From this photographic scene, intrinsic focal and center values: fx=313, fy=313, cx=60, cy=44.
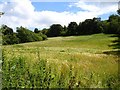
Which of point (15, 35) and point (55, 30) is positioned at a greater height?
point (15, 35)

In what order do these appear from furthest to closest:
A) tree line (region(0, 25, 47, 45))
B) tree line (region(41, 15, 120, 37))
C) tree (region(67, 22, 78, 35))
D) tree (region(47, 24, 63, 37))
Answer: tree (region(67, 22, 78, 35)) < tree line (region(41, 15, 120, 37)) < tree (region(47, 24, 63, 37)) < tree line (region(0, 25, 47, 45))

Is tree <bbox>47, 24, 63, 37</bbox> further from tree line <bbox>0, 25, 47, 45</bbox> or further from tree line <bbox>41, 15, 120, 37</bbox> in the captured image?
tree line <bbox>0, 25, 47, 45</bbox>

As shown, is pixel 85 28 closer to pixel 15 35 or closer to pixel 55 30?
pixel 55 30

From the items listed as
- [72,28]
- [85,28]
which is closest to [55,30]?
[72,28]

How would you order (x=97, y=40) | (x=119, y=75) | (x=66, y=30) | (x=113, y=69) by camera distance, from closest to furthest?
(x=119, y=75)
(x=113, y=69)
(x=97, y=40)
(x=66, y=30)

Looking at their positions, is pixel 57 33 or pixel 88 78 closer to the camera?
pixel 88 78

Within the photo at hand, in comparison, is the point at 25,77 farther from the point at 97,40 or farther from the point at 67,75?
the point at 97,40

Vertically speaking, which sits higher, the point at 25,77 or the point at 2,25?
the point at 2,25

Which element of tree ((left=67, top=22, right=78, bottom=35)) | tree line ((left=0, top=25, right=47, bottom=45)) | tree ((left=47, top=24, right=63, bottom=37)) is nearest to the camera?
tree line ((left=0, top=25, right=47, bottom=45))

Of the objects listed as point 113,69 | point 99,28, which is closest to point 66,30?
point 99,28

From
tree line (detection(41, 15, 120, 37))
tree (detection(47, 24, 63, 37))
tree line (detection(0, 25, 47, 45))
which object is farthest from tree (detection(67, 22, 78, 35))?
tree line (detection(0, 25, 47, 45))

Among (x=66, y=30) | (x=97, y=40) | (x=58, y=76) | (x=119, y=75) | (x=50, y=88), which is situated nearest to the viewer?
(x=50, y=88)

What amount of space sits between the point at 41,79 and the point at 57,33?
6294 cm

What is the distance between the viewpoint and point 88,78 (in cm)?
845
